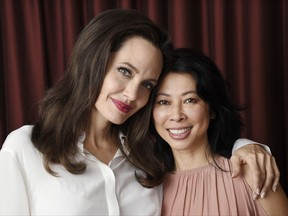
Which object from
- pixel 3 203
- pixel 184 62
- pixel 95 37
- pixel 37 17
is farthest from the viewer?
pixel 37 17

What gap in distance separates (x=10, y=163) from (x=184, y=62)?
73 centimetres

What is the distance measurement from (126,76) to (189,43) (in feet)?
2.25

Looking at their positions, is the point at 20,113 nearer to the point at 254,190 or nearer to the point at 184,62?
the point at 184,62

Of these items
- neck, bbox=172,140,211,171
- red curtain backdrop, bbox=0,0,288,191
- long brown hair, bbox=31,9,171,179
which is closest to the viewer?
long brown hair, bbox=31,9,171,179

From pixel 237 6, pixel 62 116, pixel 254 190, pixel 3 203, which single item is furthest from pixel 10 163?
pixel 237 6

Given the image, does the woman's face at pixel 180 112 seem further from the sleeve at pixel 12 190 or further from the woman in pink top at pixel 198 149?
the sleeve at pixel 12 190

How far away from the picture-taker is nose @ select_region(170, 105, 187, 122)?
1.53 meters

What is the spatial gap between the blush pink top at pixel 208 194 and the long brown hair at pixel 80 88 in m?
0.40

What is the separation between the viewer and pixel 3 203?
1280 mm

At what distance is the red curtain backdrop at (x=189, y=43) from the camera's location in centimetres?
201

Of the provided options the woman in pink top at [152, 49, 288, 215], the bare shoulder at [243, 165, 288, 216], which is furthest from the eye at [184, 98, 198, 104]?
the bare shoulder at [243, 165, 288, 216]

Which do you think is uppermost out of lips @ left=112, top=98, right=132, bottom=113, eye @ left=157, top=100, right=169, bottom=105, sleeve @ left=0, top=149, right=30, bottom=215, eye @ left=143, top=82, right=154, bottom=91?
eye @ left=143, top=82, right=154, bottom=91

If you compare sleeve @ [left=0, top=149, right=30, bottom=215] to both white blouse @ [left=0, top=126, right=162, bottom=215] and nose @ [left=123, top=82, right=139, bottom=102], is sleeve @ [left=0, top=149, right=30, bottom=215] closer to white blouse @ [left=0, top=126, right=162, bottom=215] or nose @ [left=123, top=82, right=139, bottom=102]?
white blouse @ [left=0, top=126, right=162, bottom=215]

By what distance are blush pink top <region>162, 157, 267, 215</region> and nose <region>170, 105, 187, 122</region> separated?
227 millimetres
